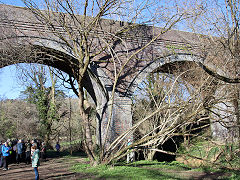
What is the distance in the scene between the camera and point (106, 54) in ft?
35.0

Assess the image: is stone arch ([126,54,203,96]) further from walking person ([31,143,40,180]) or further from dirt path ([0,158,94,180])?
walking person ([31,143,40,180])

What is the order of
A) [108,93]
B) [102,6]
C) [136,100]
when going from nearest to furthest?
1. [102,6]
2. [108,93]
3. [136,100]

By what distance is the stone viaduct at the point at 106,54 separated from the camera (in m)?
9.16

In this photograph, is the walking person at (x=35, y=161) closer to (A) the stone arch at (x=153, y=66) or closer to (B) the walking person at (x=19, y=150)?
(B) the walking person at (x=19, y=150)

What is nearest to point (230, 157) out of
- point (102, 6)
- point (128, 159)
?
point (128, 159)

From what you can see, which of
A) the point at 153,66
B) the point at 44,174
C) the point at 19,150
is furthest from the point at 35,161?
the point at 153,66

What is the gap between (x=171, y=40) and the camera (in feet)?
39.0

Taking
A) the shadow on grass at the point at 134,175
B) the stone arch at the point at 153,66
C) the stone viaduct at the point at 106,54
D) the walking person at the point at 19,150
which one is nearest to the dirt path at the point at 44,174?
the shadow on grass at the point at 134,175

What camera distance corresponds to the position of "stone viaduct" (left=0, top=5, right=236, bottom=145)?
30.0 feet

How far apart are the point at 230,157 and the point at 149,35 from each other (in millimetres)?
6239

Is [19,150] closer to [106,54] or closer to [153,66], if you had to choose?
[106,54]

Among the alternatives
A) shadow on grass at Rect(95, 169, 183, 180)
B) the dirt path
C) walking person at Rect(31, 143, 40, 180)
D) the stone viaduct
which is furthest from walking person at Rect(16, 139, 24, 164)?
shadow on grass at Rect(95, 169, 183, 180)

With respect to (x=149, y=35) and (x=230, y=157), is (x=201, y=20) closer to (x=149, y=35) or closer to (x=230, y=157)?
(x=149, y=35)

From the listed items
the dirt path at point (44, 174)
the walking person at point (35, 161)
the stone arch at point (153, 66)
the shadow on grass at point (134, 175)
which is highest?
the stone arch at point (153, 66)
